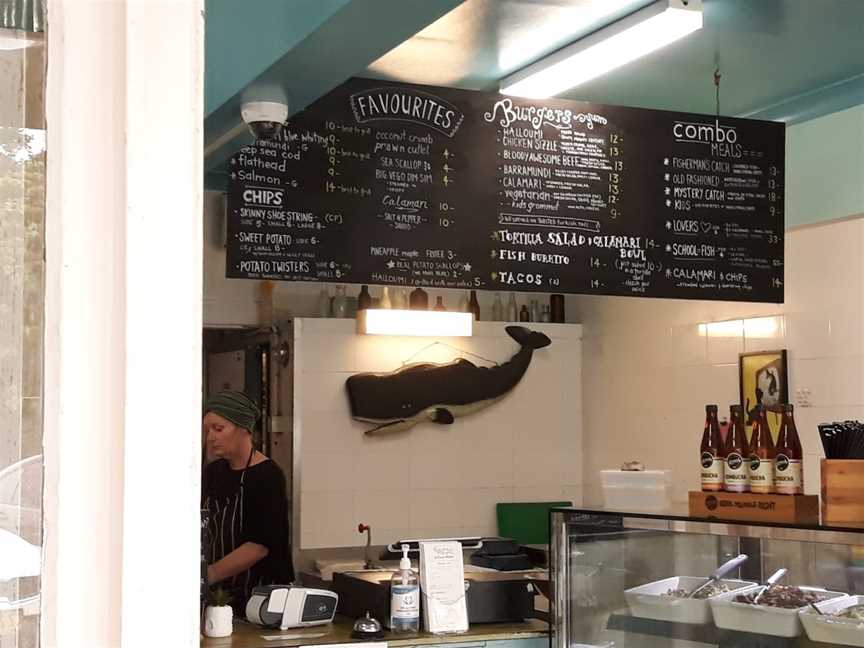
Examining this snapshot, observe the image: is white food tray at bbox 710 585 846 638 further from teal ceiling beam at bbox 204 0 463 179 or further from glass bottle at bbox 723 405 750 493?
teal ceiling beam at bbox 204 0 463 179

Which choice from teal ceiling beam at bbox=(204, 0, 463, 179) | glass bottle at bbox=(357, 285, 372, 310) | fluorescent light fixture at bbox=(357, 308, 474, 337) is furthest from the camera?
glass bottle at bbox=(357, 285, 372, 310)

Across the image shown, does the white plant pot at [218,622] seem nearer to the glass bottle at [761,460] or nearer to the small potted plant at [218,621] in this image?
the small potted plant at [218,621]

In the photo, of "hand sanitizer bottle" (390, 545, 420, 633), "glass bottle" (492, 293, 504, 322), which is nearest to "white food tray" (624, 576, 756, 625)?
"hand sanitizer bottle" (390, 545, 420, 633)

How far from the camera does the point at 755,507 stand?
Answer: 3.15 m

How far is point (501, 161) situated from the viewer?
4.19 metres

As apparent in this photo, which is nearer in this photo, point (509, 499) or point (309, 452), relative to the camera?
point (309, 452)

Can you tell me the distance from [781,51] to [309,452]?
10.8 ft

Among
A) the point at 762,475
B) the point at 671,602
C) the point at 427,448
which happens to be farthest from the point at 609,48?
the point at 427,448

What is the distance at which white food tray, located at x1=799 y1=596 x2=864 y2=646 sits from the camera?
9.22ft

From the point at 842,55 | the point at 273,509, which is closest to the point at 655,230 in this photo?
the point at 842,55

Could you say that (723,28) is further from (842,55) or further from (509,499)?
(509,499)

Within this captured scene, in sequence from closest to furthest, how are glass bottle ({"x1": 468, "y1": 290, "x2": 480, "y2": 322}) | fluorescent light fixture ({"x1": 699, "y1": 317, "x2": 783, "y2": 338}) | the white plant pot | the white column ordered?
the white column
the white plant pot
fluorescent light fixture ({"x1": 699, "y1": 317, "x2": 783, "y2": 338})
glass bottle ({"x1": 468, "y1": 290, "x2": 480, "y2": 322})

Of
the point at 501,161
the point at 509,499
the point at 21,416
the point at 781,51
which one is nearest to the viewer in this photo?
the point at 21,416

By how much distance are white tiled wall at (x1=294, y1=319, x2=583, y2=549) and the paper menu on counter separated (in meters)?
2.38
